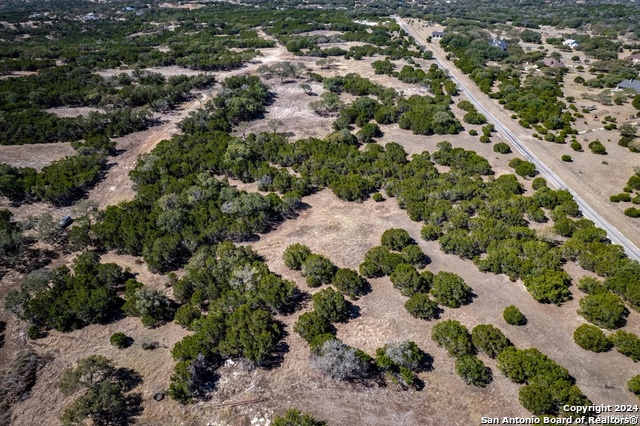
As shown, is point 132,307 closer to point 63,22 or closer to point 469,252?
point 469,252

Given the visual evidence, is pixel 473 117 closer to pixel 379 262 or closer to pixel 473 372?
pixel 379 262

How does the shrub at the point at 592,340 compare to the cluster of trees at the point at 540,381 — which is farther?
the shrub at the point at 592,340

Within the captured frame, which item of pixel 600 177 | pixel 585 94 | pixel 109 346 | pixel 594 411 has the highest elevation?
pixel 585 94

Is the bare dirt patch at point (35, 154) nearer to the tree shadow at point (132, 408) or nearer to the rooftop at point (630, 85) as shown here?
the tree shadow at point (132, 408)

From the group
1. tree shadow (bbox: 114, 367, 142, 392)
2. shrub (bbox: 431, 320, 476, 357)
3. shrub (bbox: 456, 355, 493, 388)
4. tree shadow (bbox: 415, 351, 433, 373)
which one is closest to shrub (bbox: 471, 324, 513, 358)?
shrub (bbox: 431, 320, 476, 357)

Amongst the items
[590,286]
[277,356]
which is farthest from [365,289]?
[590,286]

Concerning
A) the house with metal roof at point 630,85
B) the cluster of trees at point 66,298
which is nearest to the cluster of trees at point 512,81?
the house with metal roof at point 630,85

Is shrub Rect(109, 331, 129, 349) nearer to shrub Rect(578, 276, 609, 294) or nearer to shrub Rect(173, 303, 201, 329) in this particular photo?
shrub Rect(173, 303, 201, 329)

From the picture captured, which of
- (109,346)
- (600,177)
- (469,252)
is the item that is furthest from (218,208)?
(600,177)
